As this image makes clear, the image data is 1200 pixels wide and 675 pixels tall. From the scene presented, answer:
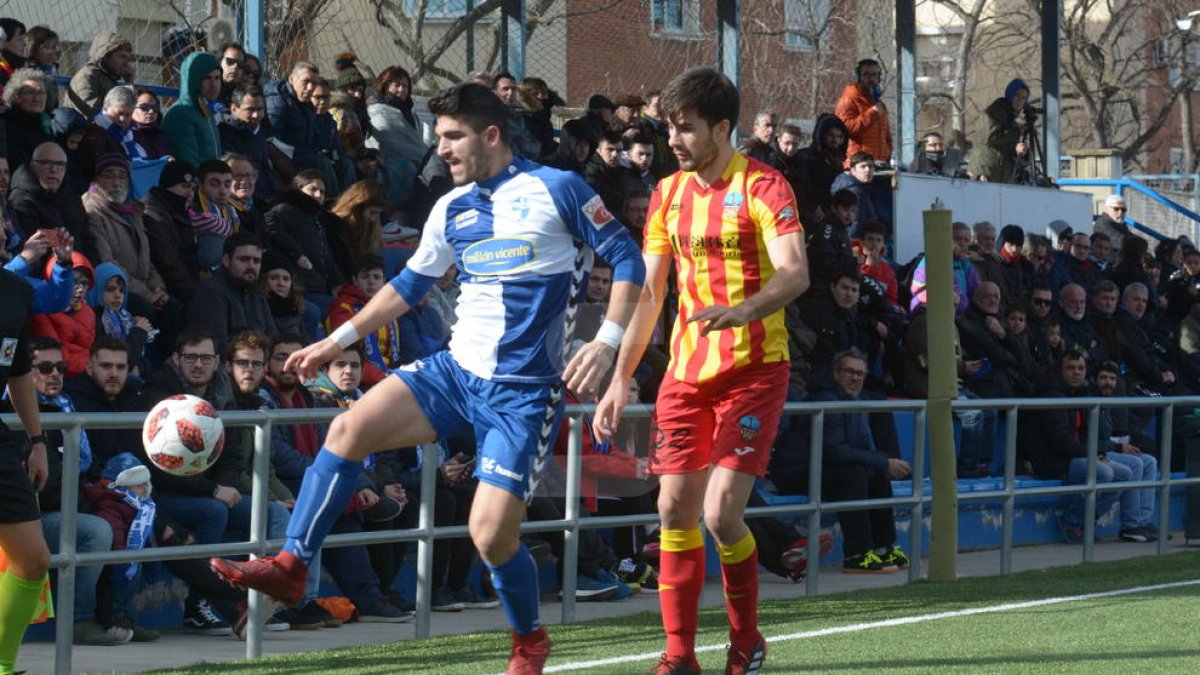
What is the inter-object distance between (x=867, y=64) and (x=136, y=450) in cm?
1096

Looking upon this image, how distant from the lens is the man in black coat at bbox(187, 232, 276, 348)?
412 inches

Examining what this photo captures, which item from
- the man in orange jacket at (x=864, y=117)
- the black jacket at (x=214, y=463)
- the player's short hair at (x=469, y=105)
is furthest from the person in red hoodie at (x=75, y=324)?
the man in orange jacket at (x=864, y=117)

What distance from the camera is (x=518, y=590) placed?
6.43m

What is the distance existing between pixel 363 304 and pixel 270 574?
17.6 feet

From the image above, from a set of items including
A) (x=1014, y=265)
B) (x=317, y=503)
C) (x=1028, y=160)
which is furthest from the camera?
(x=1028, y=160)

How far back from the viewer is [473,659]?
7.93m

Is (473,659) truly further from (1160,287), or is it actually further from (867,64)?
(1160,287)

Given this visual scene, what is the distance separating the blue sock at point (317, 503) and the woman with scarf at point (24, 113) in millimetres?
5188

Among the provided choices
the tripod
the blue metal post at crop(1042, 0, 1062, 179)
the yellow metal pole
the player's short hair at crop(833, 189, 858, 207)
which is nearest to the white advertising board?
the tripod

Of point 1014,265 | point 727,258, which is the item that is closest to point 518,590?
point 727,258

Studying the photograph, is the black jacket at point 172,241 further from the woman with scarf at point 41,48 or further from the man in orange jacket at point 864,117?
the man in orange jacket at point 864,117

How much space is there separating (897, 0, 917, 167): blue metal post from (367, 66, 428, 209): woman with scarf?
28.7ft

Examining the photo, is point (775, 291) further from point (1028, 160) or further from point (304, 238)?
point (1028, 160)

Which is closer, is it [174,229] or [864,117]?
[174,229]
